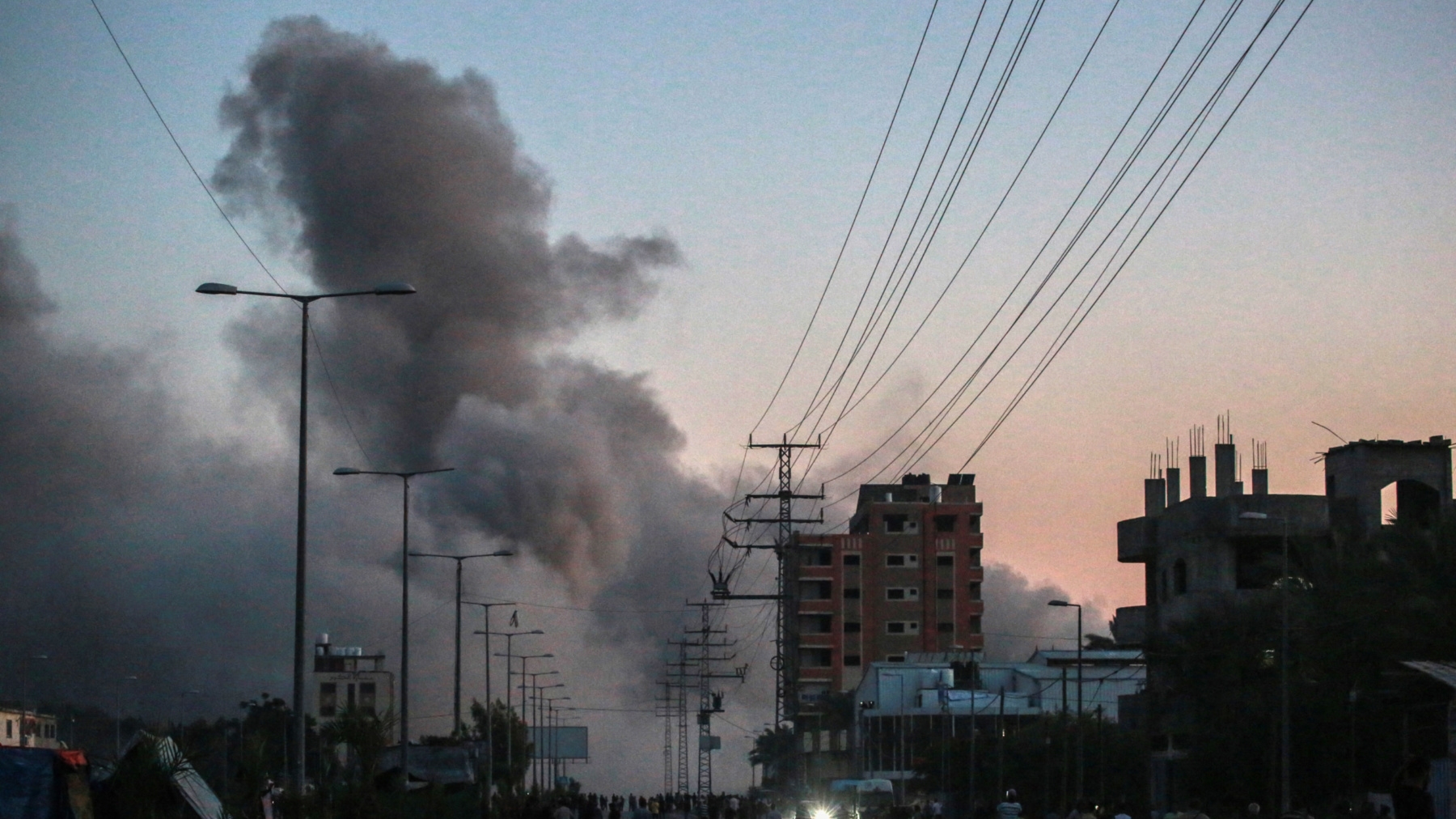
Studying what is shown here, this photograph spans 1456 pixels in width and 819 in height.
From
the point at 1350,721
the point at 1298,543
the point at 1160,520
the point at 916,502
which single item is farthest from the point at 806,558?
the point at 1350,721

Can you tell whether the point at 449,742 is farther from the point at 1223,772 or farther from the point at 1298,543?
the point at 1298,543

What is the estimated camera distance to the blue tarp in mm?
28297

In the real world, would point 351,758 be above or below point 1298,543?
below

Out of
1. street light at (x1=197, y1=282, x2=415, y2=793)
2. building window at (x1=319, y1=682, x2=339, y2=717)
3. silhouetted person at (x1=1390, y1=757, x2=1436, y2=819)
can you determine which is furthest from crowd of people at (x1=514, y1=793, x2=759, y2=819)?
building window at (x1=319, y1=682, x2=339, y2=717)

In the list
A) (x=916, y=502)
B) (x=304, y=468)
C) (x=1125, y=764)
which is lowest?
(x=1125, y=764)

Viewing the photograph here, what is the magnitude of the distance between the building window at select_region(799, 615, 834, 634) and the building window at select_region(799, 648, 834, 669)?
168cm

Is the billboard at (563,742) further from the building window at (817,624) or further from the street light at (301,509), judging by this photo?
the street light at (301,509)

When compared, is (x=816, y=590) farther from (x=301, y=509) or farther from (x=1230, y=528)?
(x=301, y=509)

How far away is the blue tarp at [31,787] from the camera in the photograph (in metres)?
28.3

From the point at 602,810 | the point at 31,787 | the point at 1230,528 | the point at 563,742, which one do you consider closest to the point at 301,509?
the point at 31,787

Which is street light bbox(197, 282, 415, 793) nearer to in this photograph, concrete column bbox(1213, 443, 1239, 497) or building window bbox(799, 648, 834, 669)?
concrete column bbox(1213, 443, 1239, 497)

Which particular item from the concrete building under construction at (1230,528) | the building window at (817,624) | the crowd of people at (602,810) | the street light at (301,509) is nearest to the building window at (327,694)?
the building window at (817,624)

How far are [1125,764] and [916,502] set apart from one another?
→ 93029 mm

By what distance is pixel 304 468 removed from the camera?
132 ft
